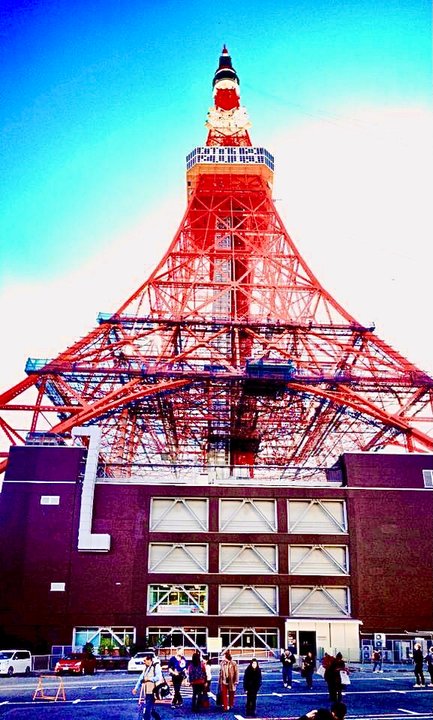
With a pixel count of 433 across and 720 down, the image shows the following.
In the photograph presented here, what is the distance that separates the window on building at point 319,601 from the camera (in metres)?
39.2

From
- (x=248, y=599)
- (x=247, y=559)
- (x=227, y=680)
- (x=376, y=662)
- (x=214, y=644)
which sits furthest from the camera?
(x=247, y=559)

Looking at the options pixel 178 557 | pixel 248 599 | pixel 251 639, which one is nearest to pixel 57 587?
pixel 178 557

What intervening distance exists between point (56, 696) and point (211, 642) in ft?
55.5

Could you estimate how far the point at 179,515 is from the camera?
132 feet

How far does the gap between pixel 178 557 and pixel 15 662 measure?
11.3m

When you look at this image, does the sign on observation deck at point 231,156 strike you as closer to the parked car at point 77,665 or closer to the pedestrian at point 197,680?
the parked car at point 77,665

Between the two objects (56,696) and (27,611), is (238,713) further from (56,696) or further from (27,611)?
(27,611)

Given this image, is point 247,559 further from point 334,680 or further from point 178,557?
point 334,680

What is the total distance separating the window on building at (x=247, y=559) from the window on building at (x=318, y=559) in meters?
1.19

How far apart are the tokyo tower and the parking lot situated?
15.4 m

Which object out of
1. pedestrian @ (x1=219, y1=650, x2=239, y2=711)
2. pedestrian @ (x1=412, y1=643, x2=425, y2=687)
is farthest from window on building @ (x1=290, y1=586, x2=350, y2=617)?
pedestrian @ (x1=219, y1=650, x2=239, y2=711)

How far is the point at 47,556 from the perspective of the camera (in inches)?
1499

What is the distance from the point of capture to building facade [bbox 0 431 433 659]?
37500mm

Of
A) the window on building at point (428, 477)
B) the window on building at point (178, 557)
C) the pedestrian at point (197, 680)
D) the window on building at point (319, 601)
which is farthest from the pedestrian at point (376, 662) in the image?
the pedestrian at point (197, 680)
